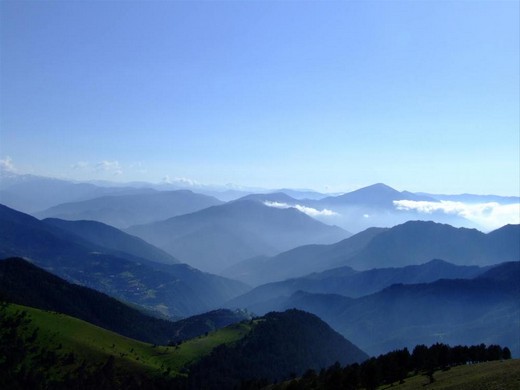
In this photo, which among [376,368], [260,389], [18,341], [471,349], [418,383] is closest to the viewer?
[418,383]

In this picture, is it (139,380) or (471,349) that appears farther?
(139,380)

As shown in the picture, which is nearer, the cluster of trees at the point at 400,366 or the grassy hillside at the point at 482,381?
the grassy hillside at the point at 482,381

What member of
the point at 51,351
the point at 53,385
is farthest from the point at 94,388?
the point at 51,351

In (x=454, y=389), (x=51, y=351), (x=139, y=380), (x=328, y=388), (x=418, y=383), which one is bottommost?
(x=139, y=380)

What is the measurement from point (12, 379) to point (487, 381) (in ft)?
587

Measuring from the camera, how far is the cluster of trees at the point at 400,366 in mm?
100000

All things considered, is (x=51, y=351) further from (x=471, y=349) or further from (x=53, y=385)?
(x=471, y=349)

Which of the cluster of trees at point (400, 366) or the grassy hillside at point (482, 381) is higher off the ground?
the grassy hillside at point (482, 381)

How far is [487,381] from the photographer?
58875 millimetres

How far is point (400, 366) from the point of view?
4225 inches

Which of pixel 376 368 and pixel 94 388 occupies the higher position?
pixel 376 368

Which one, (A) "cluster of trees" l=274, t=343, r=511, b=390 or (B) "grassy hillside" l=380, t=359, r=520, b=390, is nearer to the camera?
(B) "grassy hillside" l=380, t=359, r=520, b=390

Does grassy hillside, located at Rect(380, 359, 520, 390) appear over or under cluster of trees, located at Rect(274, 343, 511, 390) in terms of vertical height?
over

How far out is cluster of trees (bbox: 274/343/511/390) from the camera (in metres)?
100
